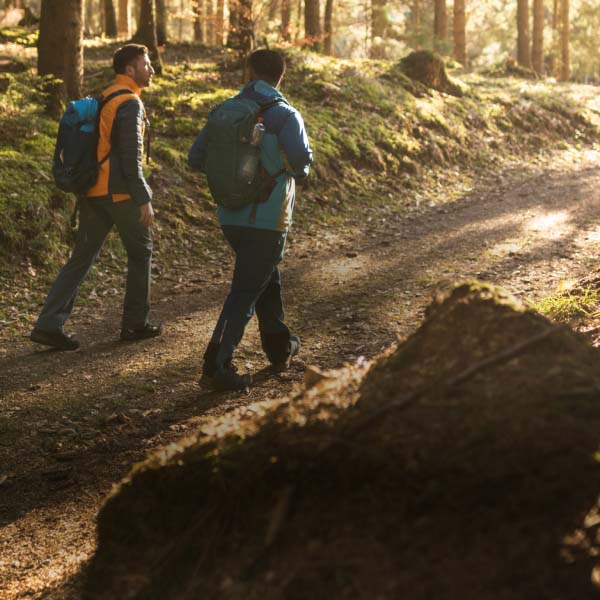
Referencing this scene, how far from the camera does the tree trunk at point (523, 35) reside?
2484 centimetres

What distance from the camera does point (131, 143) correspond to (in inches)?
236

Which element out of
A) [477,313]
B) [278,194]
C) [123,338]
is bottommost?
[123,338]

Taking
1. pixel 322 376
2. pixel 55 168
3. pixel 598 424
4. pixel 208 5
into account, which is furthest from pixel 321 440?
pixel 208 5

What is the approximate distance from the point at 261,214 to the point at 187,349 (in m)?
1.84

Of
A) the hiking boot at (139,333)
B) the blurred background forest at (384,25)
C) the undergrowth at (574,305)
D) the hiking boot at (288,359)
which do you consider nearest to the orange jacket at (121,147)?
the hiking boot at (139,333)

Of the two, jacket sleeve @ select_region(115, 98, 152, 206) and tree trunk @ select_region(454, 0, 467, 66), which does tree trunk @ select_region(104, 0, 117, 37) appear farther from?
jacket sleeve @ select_region(115, 98, 152, 206)

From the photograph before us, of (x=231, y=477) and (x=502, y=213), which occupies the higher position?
(x=502, y=213)

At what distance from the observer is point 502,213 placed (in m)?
11.3

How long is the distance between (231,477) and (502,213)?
9.54 m

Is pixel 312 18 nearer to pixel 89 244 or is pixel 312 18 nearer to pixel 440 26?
pixel 440 26

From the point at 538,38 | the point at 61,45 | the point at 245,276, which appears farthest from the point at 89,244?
the point at 538,38

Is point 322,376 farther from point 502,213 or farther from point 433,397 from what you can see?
point 502,213

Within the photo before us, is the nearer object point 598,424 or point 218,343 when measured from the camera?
point 598,424

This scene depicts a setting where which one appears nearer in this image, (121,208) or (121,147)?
(121,147)
